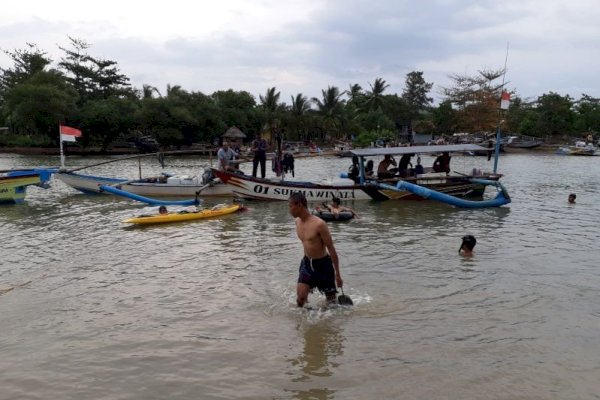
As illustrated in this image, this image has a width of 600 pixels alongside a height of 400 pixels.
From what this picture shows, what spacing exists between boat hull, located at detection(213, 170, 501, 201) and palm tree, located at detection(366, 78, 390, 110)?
56.6 m

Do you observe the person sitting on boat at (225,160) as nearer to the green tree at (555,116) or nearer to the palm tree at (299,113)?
the palm tree at (299,113)

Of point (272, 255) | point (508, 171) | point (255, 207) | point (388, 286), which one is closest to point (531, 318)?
point (388, 286)

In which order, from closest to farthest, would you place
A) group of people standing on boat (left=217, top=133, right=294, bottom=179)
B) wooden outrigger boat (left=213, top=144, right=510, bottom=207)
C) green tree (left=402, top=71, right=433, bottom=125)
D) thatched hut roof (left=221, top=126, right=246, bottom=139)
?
wooden outrigger boat (left=213, top=144, right=510, bottom=207), group of people standing on boat (left=217, top=133, right=294, bottom=179), thatched hut roof (left=221, top=126, right=246, bottom=139), green tree (left=402, top=71, right=433, bottom=125)

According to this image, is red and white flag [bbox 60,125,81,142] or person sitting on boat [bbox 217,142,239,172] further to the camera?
person sitting on boat [bbox 217,142,239,172]

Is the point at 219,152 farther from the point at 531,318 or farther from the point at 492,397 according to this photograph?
the point at 492,397

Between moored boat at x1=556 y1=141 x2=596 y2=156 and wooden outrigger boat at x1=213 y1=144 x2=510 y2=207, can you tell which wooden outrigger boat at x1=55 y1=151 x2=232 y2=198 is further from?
moored boat at x1=556 y1=141 x2=596 y2=156

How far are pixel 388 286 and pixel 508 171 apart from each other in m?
31.1

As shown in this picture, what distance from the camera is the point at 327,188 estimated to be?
61.9ft

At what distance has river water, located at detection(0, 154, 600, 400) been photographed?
5.41 m

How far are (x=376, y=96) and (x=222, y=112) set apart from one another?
2660 cm

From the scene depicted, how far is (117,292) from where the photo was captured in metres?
8.35

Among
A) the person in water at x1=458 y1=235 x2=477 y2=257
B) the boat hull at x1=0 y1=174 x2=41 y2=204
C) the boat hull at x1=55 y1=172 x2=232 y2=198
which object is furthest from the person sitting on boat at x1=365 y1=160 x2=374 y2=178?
the boat hull at x1=0 y1=174 x2=41 y2=204

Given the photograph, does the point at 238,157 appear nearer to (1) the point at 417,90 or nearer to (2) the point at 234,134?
(2) the point at 234,134

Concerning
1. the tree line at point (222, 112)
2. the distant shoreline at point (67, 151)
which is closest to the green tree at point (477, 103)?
the tree line at point (222, 112)
